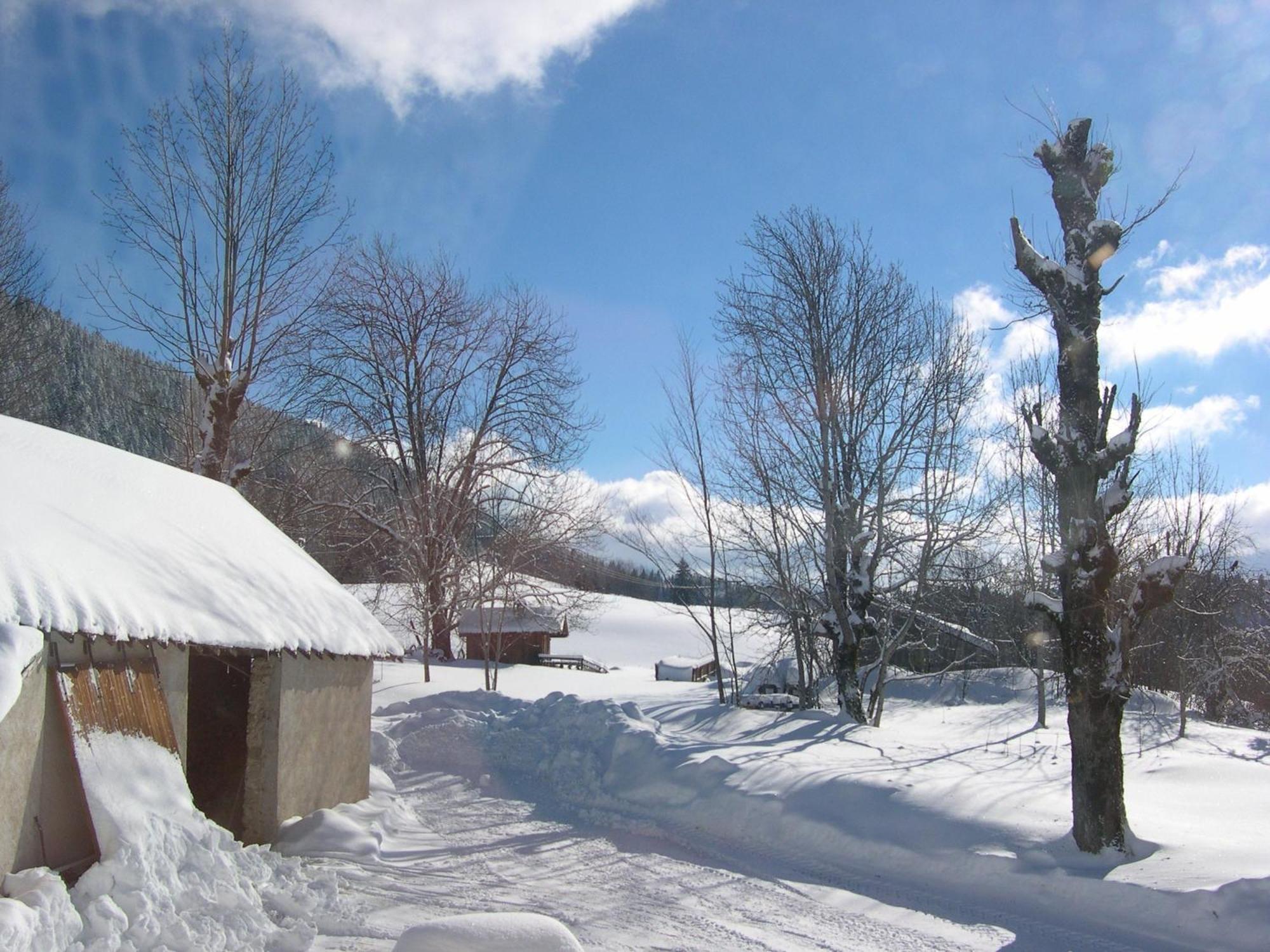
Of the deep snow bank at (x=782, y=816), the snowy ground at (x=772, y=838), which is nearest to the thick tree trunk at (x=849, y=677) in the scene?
the snowy ground at (x=772, y=838)

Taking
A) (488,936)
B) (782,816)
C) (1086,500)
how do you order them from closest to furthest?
(488,936), (1086,500), (782,816)

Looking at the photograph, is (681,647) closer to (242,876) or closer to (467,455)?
(467,455)

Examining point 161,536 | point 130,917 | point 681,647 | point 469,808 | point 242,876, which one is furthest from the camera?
point 681,647

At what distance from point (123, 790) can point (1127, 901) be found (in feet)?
22.6

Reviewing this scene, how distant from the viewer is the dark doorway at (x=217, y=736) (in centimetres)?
834

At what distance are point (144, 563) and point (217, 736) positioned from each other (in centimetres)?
300

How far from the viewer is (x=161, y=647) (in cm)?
623

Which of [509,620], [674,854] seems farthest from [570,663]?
[674,854]

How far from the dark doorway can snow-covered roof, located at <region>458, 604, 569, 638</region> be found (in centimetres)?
1036

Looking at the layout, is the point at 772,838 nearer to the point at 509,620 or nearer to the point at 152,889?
the point at 152,889

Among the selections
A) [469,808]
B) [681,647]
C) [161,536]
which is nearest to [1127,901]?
[469,808]

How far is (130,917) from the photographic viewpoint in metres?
4.67

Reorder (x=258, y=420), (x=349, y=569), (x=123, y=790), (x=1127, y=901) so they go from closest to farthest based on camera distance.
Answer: (x=123, y=790)
(x=1127, y=901)
(x=258, y=420)
(x=349, y=569)

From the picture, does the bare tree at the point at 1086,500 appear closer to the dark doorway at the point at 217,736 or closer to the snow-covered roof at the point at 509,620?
the dark doorway at the point at 217,736
